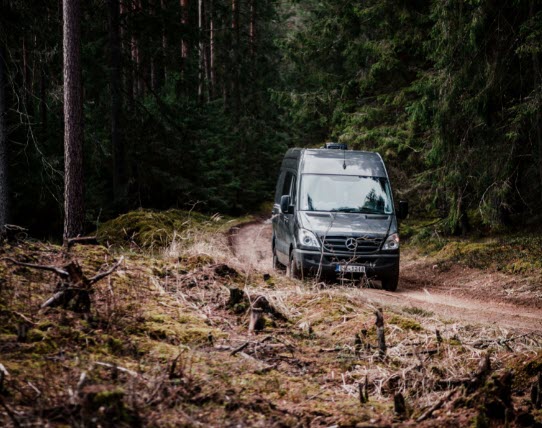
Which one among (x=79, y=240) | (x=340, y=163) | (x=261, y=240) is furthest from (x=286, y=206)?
(x=261, y=240)

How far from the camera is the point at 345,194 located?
12125 mm

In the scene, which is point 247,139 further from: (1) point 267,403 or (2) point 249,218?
(1) point 267,403

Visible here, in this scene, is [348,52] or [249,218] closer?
[348,52]

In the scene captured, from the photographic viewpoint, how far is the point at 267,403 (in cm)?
365

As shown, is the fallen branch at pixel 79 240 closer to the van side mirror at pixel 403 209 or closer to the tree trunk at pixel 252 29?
the van side mirror at pixel 403 209

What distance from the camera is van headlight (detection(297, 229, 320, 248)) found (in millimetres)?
11016

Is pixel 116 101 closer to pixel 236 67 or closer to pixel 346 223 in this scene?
pixel 346 223

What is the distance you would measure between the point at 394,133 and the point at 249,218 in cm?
1237

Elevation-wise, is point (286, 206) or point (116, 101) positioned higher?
point (116, 101)

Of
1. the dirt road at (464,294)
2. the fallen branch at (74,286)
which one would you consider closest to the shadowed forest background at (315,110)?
the dirt road at (464,294)

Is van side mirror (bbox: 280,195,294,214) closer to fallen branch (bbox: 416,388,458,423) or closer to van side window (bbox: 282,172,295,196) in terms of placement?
van side window (bbox: 282,172,295,196)

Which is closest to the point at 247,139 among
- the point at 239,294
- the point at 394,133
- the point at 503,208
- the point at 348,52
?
the point at 348,52

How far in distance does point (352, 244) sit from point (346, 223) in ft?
1.75

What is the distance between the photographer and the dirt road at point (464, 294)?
8.51m
